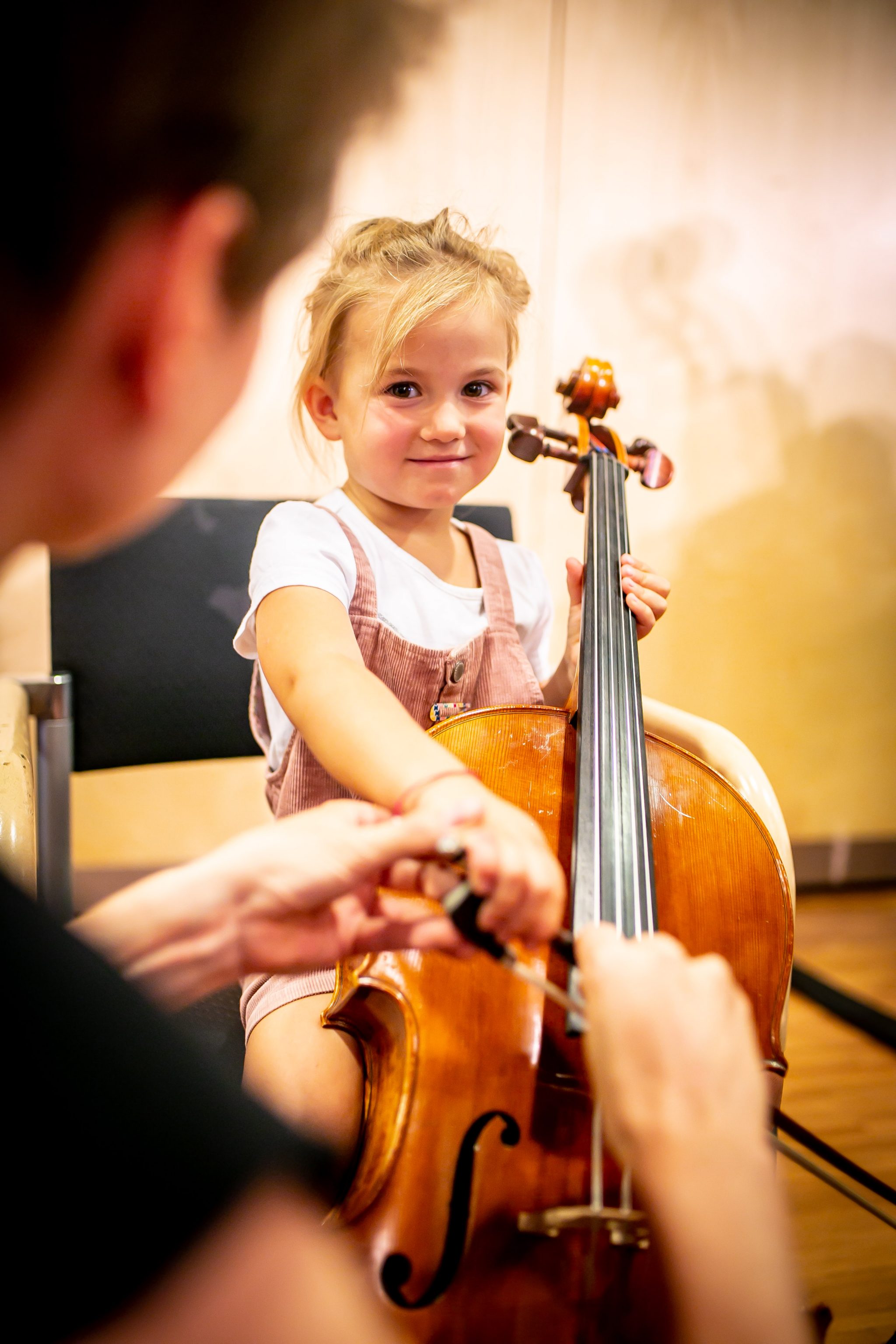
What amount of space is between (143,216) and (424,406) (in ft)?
1.61

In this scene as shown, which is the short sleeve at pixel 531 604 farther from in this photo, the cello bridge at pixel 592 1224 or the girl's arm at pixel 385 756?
the cello bridge at pixel 592 1224

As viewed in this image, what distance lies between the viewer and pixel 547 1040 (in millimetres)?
500

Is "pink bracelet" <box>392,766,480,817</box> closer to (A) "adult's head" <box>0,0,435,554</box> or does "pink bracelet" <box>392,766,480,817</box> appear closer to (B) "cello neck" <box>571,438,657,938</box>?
(B) "cello neck" <box>571,438,657,938</box>

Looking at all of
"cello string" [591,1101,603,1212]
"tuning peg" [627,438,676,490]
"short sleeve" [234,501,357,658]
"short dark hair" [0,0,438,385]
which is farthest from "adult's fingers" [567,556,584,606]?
"short dark hair" [0,0,438,385]

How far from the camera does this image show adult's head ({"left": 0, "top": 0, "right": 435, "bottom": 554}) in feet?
0.71

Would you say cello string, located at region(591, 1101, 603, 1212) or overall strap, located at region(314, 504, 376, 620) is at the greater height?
overall strap, located at region(314, 504, 376, 620)

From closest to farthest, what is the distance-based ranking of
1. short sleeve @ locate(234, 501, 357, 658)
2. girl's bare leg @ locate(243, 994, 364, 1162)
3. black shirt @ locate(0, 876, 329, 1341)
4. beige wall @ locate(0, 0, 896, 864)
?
1. black shirt @ locate(0, 876, 329, 1341)
2. girl's bare leg @ locate(243, 994, 364, 1162)
3. short sleeve @ locate(234, 501, 357, 658)
4. beige wall @ locate(0, 0, 896, 864)

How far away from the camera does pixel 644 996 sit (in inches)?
12.4

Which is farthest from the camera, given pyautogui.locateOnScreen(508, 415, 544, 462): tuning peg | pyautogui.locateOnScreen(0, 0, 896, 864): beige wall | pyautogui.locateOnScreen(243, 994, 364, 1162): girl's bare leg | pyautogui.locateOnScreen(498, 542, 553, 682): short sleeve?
pyautogui.locateOnScreen(0, 0, 896, 864): beige wall

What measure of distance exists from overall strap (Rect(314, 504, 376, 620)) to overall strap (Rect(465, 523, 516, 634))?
0.48 ft

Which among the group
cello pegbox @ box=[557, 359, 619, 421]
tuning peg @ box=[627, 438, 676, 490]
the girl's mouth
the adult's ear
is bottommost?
the adult's ear

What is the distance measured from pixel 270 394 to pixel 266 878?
983 mm

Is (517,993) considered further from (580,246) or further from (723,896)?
(580,246)

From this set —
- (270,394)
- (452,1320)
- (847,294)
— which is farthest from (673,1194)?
(847,294)
